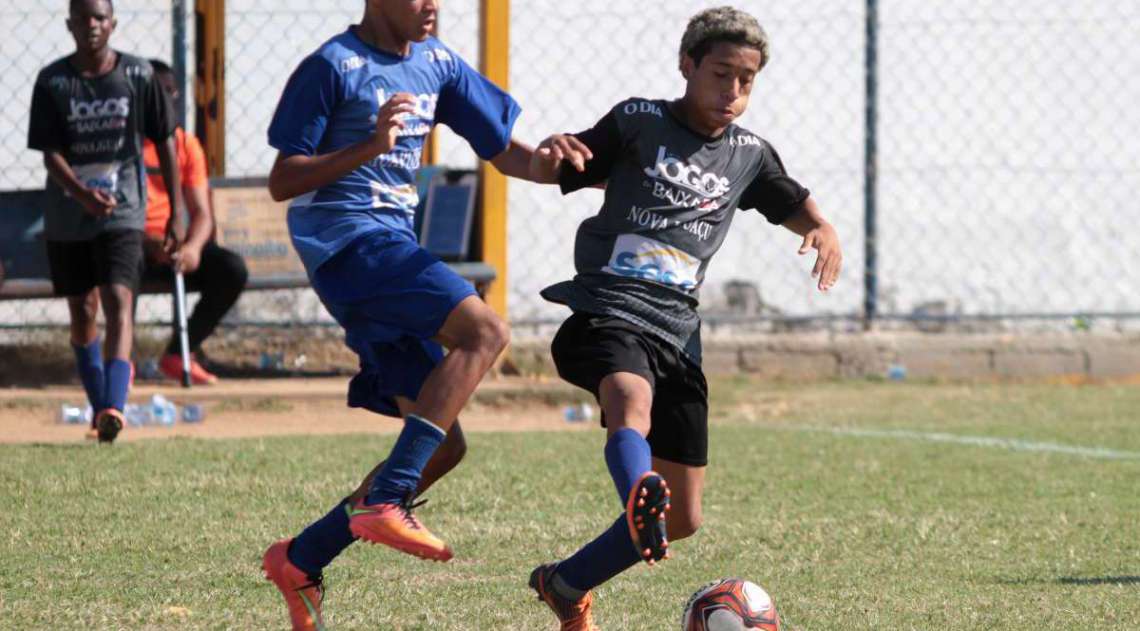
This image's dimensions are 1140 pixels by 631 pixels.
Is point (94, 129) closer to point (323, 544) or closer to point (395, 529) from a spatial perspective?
point (323, 544)

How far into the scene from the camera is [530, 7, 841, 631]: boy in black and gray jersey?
4.35 m

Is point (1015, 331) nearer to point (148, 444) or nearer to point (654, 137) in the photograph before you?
point (148, 444)

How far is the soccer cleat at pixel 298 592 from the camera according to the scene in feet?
14.0

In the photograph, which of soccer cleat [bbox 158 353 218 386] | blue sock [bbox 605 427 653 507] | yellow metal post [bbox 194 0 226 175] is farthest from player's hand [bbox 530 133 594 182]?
yellow metal post [bbox 194 0 226 175]

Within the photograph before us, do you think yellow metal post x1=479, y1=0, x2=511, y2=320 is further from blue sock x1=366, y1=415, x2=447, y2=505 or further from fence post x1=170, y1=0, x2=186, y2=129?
blue sock x1=366, y1=415, x2=447, y2=505

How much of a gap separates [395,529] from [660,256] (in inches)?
36.9

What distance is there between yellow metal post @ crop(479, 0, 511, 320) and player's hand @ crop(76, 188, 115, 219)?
314cm

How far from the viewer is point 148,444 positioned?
7688 mm

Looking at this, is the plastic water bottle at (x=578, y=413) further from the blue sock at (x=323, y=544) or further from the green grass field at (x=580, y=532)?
the blue sock at (x=323, y=544)

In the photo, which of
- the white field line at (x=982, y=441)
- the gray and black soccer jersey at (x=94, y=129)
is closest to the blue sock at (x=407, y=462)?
the gray and black soccer jersey at (x=94, y=129)

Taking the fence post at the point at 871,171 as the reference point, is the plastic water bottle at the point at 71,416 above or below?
below

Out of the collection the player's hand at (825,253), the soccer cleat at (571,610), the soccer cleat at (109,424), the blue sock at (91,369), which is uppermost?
the player's hand at (825,253)

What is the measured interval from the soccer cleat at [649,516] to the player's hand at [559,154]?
0.89 m

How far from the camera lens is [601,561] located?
4.33 meters
